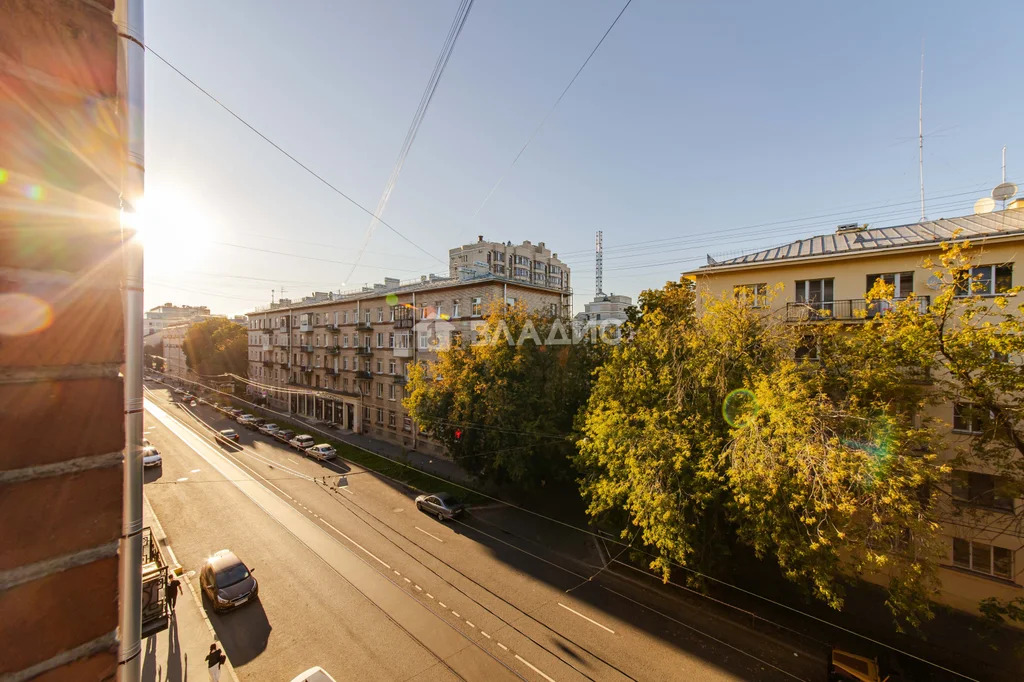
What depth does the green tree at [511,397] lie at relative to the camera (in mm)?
20719

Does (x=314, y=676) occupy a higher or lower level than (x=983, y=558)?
lower

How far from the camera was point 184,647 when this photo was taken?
12.4 m

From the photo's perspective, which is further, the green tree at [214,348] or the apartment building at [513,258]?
the apartment building at [513,258]

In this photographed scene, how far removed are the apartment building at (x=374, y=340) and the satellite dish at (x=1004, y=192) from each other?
20351 mm

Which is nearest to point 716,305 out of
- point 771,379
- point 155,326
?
point 771,379

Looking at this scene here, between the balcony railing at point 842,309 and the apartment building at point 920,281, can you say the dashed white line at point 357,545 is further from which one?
the balcony railing at point 842,309

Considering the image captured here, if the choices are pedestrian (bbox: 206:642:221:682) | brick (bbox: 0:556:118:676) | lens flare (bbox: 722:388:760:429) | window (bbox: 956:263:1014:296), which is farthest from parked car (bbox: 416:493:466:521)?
window (bbox: 956:263:1014:296)

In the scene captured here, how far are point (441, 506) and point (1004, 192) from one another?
93.7ft

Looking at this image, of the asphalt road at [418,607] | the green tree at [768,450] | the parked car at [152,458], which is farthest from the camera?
the parked car at [152,458]

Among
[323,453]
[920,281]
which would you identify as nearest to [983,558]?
[920,281]

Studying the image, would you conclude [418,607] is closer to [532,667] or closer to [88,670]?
[532,667]

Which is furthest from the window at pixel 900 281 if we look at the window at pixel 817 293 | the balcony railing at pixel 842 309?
the window at pixel 817 293

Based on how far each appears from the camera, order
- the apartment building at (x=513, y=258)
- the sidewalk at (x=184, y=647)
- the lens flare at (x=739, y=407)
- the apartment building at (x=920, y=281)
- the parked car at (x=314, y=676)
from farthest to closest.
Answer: the apartment building at (x=513, y=258) → the apartment building at (x=920, y=281) → the lens flare at (x=739, y=407) → the sidewalk at (x=184, y=647) → the parked car at (x=314, y=676)

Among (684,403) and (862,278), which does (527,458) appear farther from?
(862,278)
